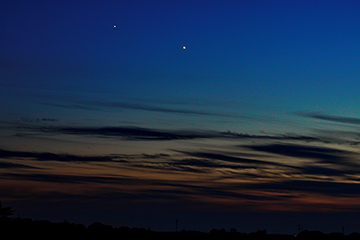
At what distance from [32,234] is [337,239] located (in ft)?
393

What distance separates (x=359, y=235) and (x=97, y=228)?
103 meters

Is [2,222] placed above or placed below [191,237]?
above

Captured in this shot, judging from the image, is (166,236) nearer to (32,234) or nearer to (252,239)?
(252,239)

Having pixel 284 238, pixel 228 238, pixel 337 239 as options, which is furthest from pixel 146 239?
pixel 337 239

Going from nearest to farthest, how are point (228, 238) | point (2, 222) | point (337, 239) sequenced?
point (2, 222), point (228, 238), point (337, 239)

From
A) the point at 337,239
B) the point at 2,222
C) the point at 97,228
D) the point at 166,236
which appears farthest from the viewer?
the point at 337,239

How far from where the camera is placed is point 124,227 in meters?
156

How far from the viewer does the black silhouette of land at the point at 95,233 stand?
11744 cm

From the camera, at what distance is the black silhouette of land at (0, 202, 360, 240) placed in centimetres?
11744

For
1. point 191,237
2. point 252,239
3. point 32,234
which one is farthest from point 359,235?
point 32,234

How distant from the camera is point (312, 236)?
7534 inches

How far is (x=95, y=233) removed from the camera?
14125 cm

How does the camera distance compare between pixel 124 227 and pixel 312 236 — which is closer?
pixel 124 227

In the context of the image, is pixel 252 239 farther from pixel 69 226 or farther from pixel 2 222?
pixel 2 222
